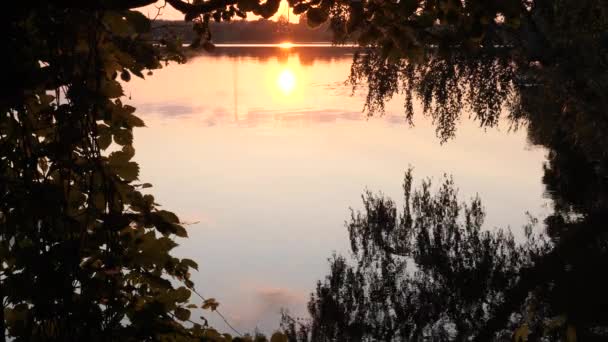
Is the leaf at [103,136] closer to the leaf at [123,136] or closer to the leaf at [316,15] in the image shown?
the leaf at [123,136]

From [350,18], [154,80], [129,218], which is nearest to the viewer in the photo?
[129,218]

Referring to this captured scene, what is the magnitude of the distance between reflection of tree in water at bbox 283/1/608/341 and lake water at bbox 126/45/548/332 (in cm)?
94

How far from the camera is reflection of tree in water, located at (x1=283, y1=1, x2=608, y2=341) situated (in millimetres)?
10586

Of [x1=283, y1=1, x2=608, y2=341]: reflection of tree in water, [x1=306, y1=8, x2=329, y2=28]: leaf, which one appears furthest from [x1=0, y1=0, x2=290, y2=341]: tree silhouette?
[x1=283, y1=1, x2=608, y2=341]: reflection of tree in water

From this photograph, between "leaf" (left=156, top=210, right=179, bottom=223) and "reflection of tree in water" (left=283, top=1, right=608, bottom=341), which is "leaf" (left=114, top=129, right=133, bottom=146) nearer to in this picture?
"leaf" (left=156, top=210, right=179, bottom=223)

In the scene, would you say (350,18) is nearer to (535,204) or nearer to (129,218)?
(129,218)

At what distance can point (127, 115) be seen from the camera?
2973mm

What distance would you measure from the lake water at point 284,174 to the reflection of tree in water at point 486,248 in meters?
0.94

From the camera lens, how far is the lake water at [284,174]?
45.7 feet

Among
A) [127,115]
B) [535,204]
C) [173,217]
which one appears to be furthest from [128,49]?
[535,204]

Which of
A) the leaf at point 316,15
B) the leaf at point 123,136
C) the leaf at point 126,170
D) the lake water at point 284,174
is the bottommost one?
the lake water at point 284,174

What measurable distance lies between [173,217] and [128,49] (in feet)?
2.38

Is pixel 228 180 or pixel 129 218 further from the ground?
pixel 129 218

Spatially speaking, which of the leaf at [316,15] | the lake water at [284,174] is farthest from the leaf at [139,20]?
the lake water at [284,174]
